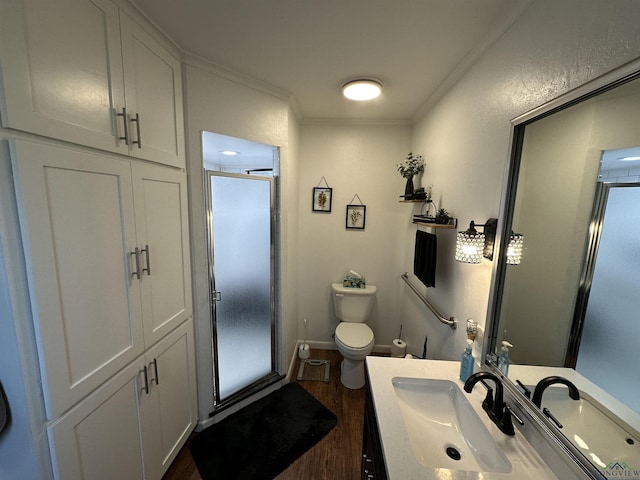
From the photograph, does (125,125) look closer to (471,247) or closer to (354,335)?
(471,247)

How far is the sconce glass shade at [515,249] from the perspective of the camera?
103cm

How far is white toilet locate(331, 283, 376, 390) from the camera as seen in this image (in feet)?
7.14

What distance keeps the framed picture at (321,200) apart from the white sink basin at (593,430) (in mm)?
2128

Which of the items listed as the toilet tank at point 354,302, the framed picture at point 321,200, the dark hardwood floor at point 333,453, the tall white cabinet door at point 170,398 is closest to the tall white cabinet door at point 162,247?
the tall white cabinet door at point 170,398

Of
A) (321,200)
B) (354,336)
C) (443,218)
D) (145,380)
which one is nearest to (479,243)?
(443,218)

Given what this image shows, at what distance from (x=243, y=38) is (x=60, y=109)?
908 mm

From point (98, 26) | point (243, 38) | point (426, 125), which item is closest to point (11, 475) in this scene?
point (98, 26)

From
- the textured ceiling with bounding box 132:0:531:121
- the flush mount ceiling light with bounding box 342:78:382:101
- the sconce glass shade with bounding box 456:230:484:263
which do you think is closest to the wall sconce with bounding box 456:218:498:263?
the sconce glass shade with bounding box 456:230:484:263

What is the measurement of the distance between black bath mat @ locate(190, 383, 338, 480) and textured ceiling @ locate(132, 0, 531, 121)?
8.21 feet

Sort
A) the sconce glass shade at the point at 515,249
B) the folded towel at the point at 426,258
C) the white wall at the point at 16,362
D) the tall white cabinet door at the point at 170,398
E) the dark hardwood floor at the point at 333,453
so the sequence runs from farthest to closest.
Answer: the folded towel at the point at 426,258 → the dark hardwood floor at the point at 333,453 → the tall white cabinet door at the point at 170,398 → the sconce glass shade at the point at 515,249 → the white wall at the point at 16,362

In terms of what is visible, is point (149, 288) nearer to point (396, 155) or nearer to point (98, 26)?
point (98, 26)

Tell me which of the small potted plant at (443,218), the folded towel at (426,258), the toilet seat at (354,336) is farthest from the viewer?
the toilet seat at (354,336)

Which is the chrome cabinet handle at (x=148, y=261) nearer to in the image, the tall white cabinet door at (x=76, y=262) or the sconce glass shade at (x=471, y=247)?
the tall white cabinet door at (x=76, y=262)

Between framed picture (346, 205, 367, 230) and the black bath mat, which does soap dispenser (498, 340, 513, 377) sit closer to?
the black bath mat
